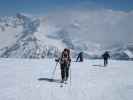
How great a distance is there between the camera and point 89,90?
14273 millimetres

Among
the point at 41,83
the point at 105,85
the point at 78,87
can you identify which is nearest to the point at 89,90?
the point at 78,87

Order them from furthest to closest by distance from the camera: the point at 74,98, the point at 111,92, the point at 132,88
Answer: the point at 132,88 → the point at 111,92 → the point at 74,98

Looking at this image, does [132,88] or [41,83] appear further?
[41,83]

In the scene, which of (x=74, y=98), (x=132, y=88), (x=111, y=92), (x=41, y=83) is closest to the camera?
(x=74, y=98)

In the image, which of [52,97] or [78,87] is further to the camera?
[78,87]

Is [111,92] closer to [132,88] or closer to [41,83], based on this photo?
[132,88]

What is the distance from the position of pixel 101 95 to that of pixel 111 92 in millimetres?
960

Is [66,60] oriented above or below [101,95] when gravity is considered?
above

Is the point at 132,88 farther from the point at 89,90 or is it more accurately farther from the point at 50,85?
the point at 50,85

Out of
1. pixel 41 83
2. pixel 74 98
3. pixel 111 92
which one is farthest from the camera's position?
pixel 41 83

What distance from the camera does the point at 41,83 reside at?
16.2 m

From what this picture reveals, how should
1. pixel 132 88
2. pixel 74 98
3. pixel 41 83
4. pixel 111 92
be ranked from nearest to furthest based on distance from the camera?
pixel 74 98, pixel 111 92, pixel 132 88, pixel 41 83

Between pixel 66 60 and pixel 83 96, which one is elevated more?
pixel 66 60

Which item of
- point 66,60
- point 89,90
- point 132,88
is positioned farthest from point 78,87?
point 132,88
